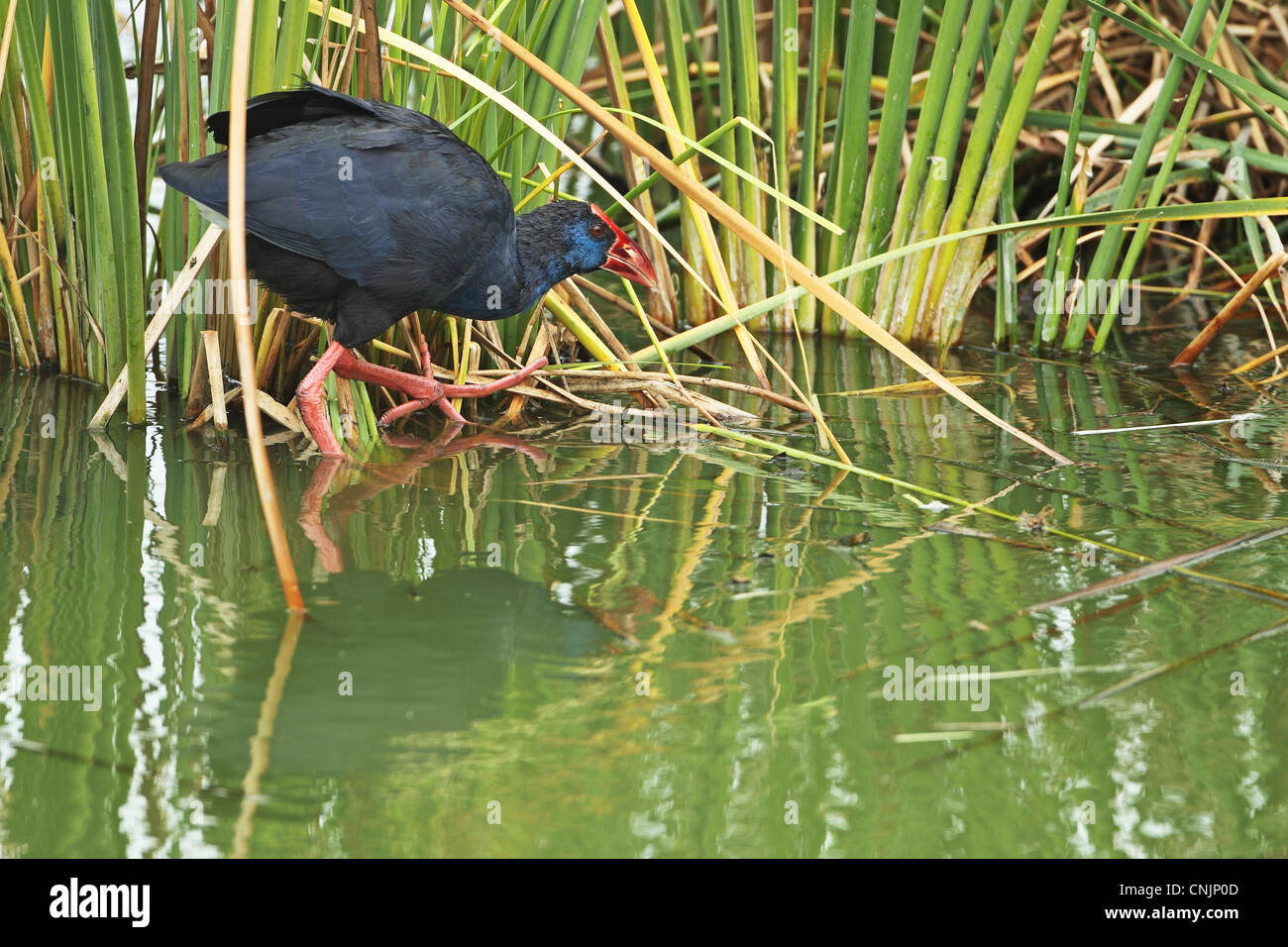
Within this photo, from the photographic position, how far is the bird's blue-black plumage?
249cm

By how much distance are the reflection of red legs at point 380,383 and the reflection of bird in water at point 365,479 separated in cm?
5

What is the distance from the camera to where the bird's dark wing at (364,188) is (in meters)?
2.49

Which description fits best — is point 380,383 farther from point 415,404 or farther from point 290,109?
point 290,109

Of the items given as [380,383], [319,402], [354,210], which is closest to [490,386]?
[380,383]

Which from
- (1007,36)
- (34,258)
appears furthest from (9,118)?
(1007,36)

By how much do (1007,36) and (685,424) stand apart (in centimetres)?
132

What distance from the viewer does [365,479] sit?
8.65 feet

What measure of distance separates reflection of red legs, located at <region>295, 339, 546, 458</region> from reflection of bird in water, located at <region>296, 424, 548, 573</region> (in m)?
0.05

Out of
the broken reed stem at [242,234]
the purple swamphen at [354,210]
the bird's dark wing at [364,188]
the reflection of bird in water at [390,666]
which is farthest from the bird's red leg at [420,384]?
the broken reed stem at [242,234]

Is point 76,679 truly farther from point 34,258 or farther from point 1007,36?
point 1007,36

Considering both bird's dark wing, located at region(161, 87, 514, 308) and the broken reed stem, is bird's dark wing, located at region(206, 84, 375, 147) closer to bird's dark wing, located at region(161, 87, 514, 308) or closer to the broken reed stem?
bird's dark wing, located at region(161, 87, 514, 308)

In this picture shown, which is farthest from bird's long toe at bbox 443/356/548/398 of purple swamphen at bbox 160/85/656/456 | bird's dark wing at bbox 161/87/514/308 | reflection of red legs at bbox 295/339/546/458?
bird's dark wing at bbox 161/87/514/308

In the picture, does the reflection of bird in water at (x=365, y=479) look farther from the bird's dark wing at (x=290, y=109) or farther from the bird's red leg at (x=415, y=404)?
the bird's dark wing at (x=290, y=109)

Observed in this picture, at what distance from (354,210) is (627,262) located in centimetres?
80
